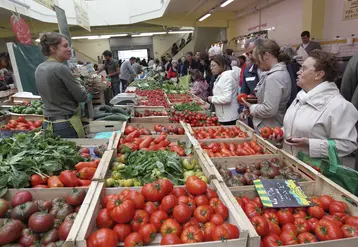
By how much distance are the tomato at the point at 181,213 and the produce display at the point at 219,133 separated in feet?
5.88

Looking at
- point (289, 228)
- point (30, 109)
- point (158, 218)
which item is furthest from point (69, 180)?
point (30, 109)

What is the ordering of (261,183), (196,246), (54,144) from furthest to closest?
1. (54,144)
2. (261,183)
3. (196,246)

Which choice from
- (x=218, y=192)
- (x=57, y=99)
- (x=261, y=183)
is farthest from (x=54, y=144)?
(x=261, y=183)

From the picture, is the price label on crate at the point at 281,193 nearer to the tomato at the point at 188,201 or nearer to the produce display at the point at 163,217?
the produce display at the point at 163,217

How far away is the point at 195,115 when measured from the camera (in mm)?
4375

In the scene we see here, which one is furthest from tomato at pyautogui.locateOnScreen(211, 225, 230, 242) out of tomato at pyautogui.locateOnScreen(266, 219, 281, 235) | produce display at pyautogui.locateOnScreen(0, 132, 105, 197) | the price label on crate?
produce display at pyautogui.locateOnScreen(0, 132, 105, 197)

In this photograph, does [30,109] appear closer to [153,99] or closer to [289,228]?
[153,99]

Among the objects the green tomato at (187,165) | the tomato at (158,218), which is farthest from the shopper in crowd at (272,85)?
the tomato at (158,218)

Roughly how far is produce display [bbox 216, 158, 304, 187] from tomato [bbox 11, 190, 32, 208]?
149 cm

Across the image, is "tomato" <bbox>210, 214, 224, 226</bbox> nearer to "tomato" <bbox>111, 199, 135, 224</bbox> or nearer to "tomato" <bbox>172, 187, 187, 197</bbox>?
"tomato" <bbox>172, 187, 187, 197</bbox>

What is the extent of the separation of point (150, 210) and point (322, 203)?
1.24 m

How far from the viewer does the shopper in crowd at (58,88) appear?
9.38 feet

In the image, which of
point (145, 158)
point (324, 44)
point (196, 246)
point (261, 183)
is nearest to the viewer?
point (196, 246)

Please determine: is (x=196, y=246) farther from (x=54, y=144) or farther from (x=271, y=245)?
(x=54, y=144)
